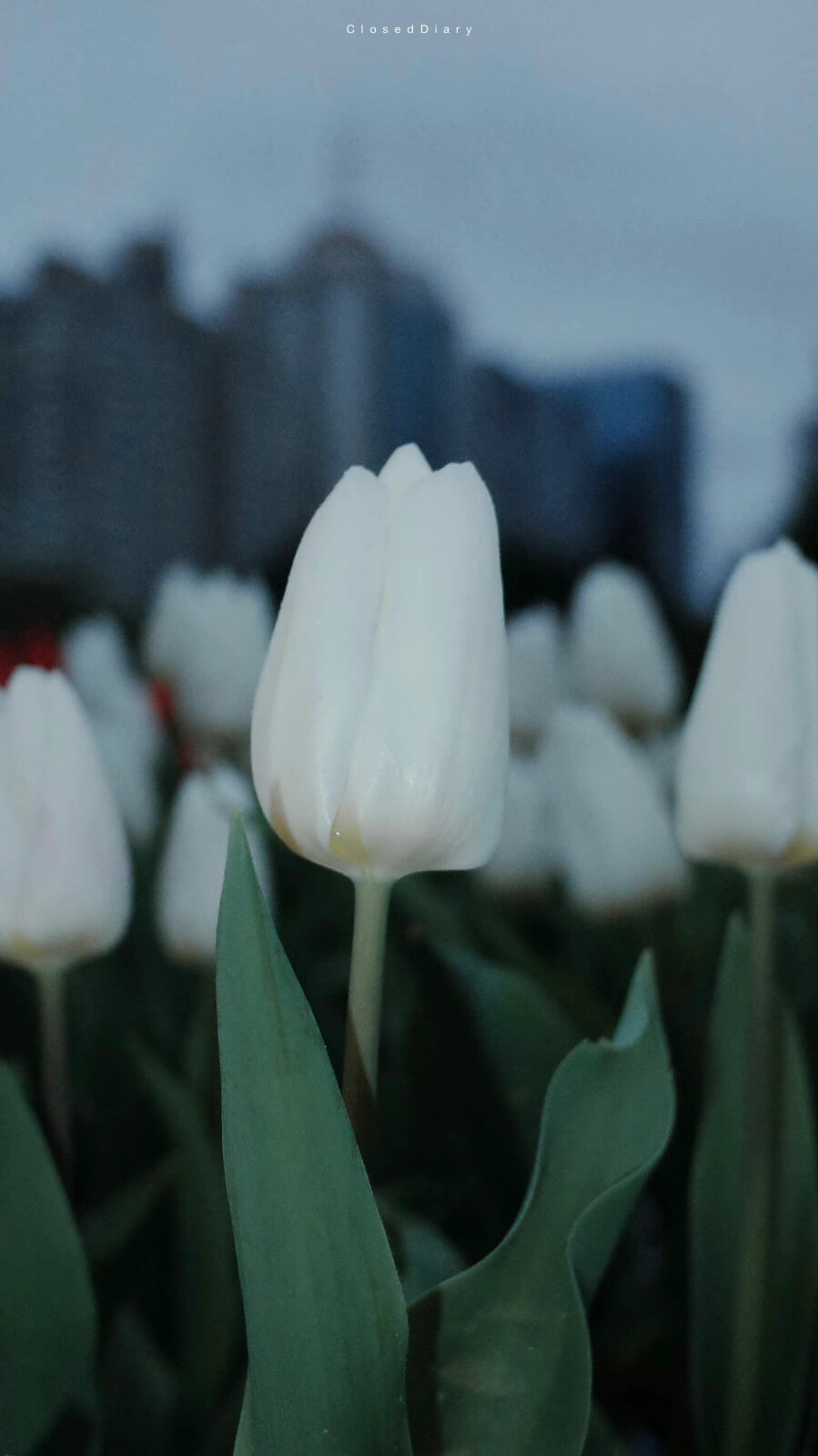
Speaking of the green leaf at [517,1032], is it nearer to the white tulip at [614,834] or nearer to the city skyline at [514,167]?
the white tulip at [614,834]

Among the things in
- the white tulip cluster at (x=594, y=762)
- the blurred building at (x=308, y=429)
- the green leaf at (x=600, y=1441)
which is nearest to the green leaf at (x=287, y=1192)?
the green leaf at (x=600, y=1441)

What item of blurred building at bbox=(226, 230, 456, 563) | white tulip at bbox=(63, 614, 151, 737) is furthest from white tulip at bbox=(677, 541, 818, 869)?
blurred building at bbox=(226, 230, 456, 563)

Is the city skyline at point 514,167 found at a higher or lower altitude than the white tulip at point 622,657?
higher

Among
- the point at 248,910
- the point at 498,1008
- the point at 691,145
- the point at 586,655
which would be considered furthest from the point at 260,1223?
the point at 691,145

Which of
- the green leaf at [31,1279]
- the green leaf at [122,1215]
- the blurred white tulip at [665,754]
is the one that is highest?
the green leaf at [31,1279]

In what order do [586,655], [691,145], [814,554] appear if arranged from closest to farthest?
[586,655] → [691,145] → [814,554]

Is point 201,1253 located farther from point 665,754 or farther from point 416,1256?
→ point 665,754

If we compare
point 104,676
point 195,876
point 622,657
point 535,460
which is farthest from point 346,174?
point 195,876

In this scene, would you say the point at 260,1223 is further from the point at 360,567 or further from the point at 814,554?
the point at 814,554
